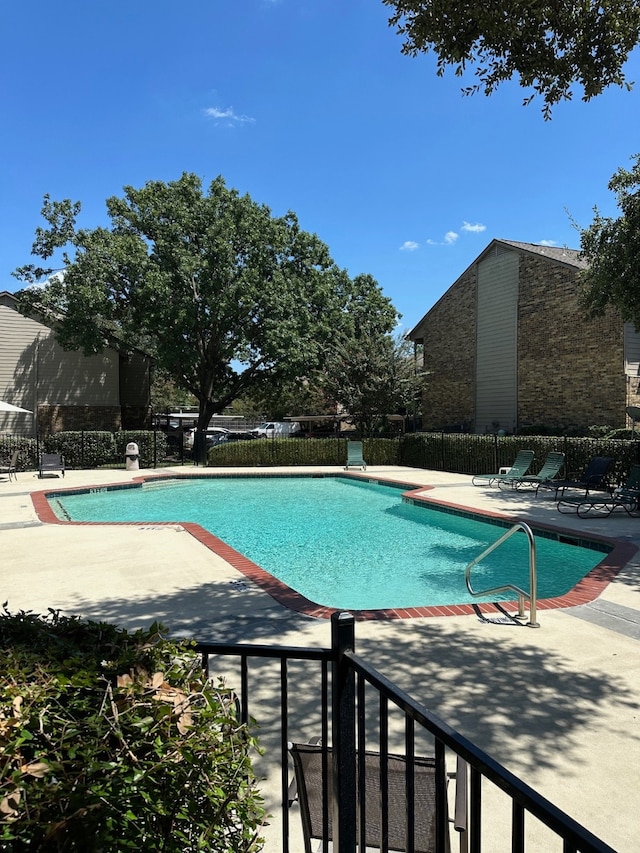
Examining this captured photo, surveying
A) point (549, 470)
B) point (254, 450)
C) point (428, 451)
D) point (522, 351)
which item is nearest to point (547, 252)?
point (522, 351)

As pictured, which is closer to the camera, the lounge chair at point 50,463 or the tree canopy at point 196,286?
the lounge chair at point 50,463

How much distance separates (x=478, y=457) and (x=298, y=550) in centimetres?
1112

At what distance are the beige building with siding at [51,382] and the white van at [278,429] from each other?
46.8 feet

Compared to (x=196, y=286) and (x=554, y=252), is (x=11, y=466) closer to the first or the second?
Result: (x=196, y=286)

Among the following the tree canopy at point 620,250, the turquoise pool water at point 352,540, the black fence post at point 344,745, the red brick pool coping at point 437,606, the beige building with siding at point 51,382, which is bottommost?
the turquoise pool water at point 352,540

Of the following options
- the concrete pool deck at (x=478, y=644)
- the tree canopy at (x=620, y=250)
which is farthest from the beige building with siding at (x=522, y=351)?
the concrete pool deck at (x=478, y=644)

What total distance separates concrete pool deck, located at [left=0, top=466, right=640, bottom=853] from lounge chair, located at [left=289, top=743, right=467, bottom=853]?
0.57 meters

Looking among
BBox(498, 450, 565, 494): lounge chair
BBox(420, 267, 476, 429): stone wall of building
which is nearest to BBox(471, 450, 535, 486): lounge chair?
BBox(498, 450, 565, 494): lounge chair

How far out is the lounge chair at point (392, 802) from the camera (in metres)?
1.93

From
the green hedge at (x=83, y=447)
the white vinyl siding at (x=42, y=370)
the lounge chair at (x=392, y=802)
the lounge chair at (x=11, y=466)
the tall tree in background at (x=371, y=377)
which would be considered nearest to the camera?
the lounge chair at (x=392, y=802)

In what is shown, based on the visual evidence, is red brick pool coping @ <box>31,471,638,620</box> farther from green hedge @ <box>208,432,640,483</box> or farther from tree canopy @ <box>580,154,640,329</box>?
tree canopy @ <box>580,154,640,329</box>

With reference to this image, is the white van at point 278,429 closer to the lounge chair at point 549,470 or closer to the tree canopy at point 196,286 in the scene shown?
the tree canopy at point 196,286

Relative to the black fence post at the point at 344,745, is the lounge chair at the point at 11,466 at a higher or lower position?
lower

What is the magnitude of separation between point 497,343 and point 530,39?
19369 millimetres
